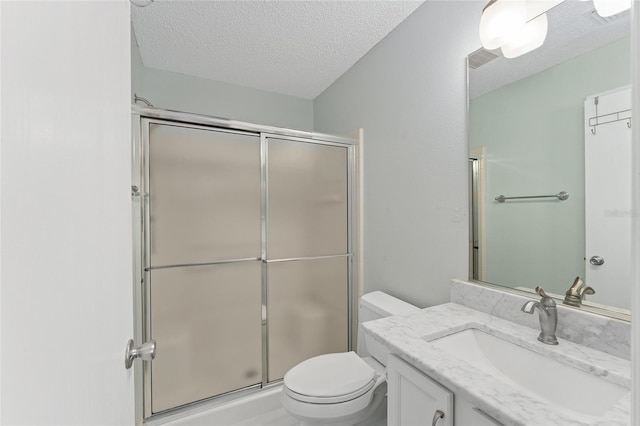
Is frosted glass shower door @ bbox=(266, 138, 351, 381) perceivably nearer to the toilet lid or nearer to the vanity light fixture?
the toilet lid

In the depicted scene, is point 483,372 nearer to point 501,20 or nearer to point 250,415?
point 501,20

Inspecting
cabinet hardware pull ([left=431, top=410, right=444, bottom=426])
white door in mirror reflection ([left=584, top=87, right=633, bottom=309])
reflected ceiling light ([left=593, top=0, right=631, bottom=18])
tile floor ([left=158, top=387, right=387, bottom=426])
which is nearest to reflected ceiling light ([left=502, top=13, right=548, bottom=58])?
reflected ceiling light ([left=593, top=0, right=631, bottom=18])

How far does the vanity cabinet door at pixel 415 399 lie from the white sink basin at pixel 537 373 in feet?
0.55

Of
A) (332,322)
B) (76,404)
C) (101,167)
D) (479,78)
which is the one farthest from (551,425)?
(332,322)

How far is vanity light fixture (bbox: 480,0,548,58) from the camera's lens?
1.09 meters

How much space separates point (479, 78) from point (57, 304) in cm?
162

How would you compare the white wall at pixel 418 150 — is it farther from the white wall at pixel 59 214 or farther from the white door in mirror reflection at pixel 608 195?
the white wall at pixel 59 214

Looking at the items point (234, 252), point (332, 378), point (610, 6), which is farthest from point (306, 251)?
point (610, 6)

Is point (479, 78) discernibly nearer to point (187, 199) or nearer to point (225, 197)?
point (225, 197)

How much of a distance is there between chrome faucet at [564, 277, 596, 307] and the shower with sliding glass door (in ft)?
4.40

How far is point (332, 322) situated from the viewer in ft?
6.89

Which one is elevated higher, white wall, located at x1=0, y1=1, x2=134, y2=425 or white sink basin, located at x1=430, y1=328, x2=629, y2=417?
white wall, located at x1=0, y1=1, x2=134, y2=425

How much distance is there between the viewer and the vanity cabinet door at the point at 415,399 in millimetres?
774

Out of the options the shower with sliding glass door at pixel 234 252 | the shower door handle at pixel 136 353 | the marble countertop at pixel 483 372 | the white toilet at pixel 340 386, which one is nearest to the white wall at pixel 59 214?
the shower door handle at pixel 136 353
